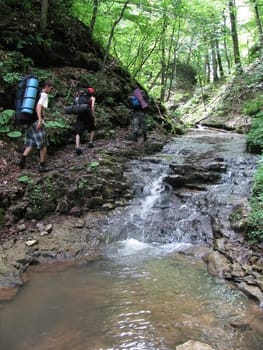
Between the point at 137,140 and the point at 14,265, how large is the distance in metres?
6.64

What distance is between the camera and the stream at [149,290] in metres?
3.61

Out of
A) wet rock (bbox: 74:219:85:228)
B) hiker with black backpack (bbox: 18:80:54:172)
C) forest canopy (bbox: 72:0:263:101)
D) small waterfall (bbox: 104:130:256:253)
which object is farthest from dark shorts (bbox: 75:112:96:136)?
forest canopy (bbox: 72:0:263:101)

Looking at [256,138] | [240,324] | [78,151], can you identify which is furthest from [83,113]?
[240,324]

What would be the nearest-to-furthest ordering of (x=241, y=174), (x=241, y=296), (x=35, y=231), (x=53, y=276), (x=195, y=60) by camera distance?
(x=241, y=296)
(x=53, y=276)
(x=35, y=231)
(x=241, y=174)
(x=195, y=60)

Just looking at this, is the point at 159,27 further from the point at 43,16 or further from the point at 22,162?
the point at 22,162

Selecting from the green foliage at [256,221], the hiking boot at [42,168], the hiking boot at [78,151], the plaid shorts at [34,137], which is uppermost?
the plaid shorts at [34,137]

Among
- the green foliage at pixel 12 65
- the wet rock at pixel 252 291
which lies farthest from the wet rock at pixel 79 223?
the green foliage at pixel 12 65

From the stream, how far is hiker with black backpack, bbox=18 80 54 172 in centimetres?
223

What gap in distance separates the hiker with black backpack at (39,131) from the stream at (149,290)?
2.23 m

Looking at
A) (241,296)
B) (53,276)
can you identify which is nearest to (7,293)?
(53,276)

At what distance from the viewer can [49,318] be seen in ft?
13.0

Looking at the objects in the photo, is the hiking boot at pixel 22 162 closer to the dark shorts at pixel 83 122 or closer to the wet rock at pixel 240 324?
the dark shorts at pixel 83 122

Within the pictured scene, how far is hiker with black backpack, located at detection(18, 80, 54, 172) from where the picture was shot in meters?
7.38

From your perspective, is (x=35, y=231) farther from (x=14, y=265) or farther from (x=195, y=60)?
(x=195, y=60)
